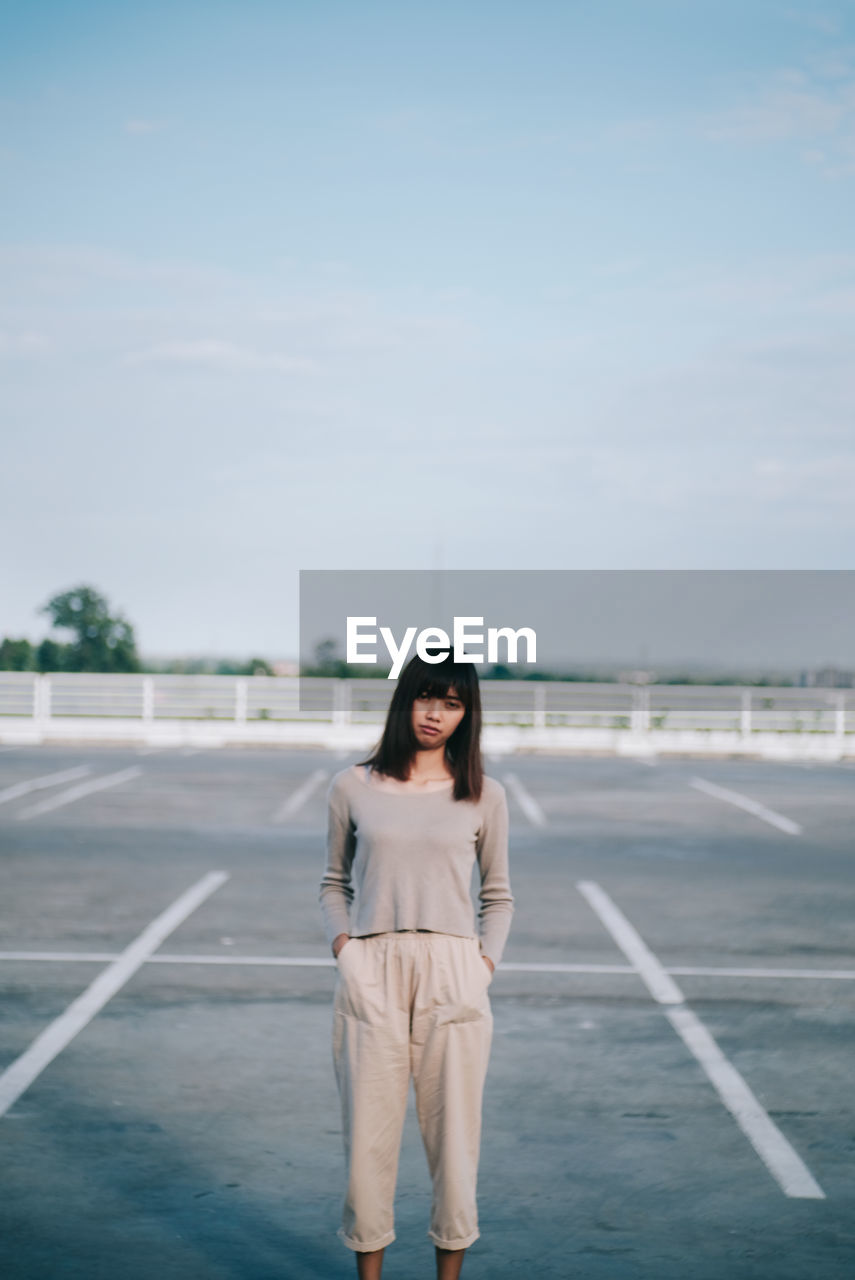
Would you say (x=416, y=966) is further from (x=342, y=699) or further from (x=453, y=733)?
(x=342, y=699)

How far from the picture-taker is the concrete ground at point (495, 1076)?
13.7ft

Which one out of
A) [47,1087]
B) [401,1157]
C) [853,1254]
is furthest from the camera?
[47,1087]

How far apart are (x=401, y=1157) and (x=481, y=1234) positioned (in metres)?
0.79

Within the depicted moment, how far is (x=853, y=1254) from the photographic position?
161 inches

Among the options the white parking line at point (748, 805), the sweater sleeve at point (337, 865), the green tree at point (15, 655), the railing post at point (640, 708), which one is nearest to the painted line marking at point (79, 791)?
the white parking line at point (748, 805)

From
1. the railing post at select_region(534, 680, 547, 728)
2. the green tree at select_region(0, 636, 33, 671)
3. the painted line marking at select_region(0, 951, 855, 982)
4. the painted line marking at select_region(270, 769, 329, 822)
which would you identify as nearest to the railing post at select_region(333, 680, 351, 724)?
the railing post at select_region(534, 680, 547, 728)

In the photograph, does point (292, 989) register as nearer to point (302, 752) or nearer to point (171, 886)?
point (171, 886)

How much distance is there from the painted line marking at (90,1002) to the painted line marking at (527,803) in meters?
5.76

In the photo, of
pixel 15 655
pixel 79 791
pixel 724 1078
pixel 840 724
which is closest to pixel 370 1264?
pixel 724 1078

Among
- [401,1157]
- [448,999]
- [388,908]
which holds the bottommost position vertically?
[401,1157]

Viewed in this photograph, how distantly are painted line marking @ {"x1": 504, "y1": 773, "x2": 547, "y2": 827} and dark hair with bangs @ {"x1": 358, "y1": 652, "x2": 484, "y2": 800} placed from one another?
11.5 meters

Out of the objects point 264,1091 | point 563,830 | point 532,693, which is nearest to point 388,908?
point 264,1091

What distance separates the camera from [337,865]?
3.75 meters

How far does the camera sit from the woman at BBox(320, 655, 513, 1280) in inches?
→ 138
